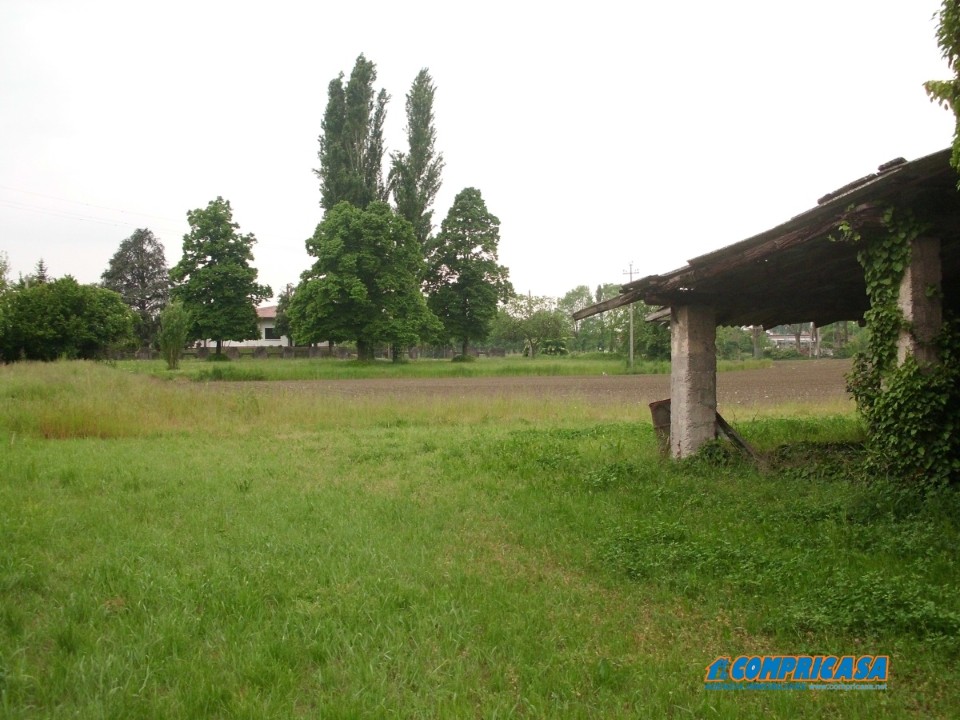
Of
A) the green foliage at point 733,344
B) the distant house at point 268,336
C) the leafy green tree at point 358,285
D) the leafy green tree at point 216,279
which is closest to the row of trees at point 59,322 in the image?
the leafy green tree at point 216,279

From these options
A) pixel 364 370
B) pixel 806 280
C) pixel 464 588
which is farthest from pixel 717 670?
pixel 364 370

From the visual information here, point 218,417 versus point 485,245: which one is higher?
point 485,245

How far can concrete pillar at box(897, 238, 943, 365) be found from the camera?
6840 millimetres

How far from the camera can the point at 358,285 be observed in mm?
42562

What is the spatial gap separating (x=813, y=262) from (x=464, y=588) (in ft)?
19.7

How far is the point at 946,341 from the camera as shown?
268 inches

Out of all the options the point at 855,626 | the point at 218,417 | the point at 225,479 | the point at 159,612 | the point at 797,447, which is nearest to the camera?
the point at 855,626

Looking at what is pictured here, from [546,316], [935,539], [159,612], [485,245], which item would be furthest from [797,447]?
[546,316]

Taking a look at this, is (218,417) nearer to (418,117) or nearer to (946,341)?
(946,341)

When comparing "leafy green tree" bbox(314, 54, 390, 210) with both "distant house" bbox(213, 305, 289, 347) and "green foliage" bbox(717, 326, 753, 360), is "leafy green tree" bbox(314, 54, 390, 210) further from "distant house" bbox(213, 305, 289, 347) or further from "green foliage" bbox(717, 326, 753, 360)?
"green foliage" bbox(717, 326, 753, 360)

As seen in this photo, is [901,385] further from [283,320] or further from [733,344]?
[733,344]

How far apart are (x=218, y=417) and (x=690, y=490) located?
39.2 ft

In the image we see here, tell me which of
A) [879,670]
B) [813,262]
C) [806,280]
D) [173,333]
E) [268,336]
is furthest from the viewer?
[268,336]

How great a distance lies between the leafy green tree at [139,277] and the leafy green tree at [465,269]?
36641mm
